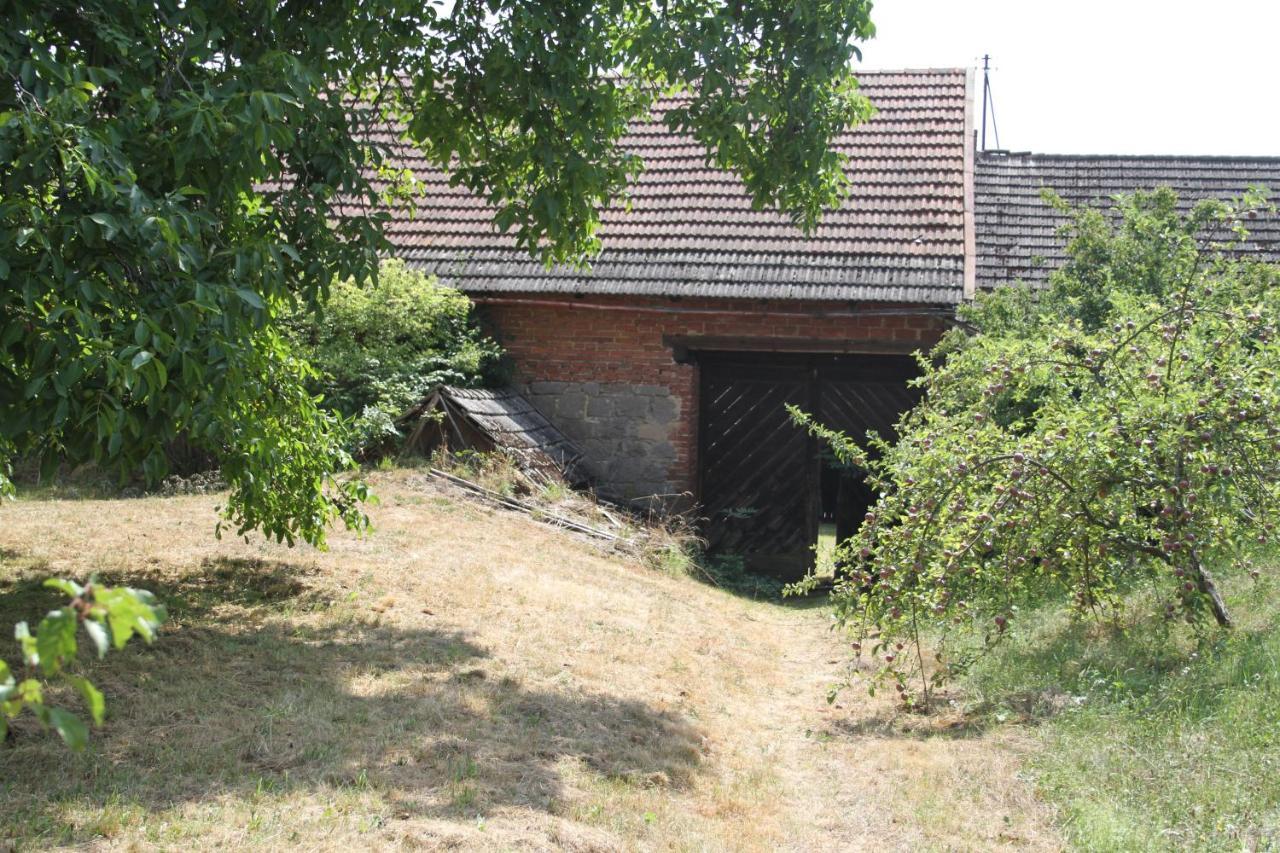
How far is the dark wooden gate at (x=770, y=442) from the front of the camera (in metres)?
13.8

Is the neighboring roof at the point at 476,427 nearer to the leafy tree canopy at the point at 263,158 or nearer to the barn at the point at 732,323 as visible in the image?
the barn at the point at 732,323

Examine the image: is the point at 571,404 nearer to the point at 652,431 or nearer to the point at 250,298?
the point at 652,431

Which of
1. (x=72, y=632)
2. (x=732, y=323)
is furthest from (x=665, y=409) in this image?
(x=72, y=632)

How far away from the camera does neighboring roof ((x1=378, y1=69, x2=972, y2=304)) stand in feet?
42.9

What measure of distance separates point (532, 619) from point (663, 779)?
9.39 ft

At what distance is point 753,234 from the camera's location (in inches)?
546

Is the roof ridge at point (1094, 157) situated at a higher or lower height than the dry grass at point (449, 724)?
higher

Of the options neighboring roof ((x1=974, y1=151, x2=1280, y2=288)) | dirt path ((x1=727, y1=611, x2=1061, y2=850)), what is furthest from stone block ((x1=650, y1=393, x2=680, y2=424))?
dirt path ((x1=727, y1=611, x2=1061, y2=850))

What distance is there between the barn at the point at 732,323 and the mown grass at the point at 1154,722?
228 inches

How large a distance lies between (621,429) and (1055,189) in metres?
6.92

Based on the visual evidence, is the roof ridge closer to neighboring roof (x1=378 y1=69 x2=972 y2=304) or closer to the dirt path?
neighboring roof (x1=378 y1=69 x2=972 y2=304)

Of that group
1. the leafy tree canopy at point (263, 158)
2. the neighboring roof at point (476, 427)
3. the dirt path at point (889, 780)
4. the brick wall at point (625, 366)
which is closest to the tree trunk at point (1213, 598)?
the dirt path at point (889, 780)

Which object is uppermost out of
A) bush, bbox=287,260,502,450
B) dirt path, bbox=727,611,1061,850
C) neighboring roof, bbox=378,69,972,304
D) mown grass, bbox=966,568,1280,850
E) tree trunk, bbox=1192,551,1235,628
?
neighboring roof, bbox=378,69,972,304

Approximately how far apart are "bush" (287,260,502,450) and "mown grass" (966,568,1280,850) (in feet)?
22.2
